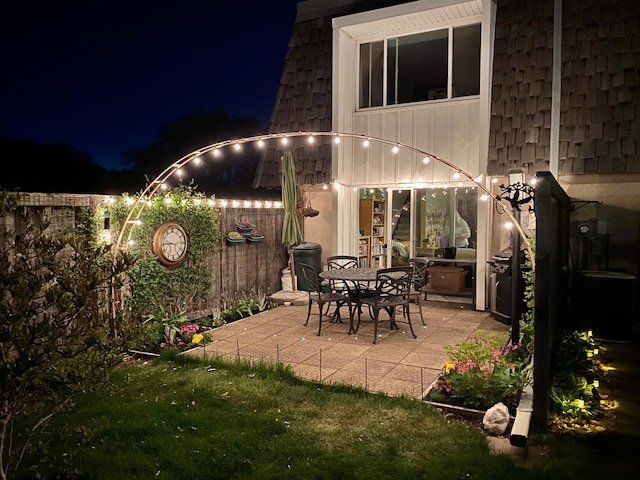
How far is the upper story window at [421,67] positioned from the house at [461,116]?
23 mm

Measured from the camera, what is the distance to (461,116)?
881 cm

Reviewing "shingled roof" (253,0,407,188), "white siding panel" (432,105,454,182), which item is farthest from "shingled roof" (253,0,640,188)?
"shingled roof" (253,0,407,188)

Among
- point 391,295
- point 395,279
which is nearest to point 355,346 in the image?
point 391,295

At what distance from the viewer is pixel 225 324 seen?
7.69 metres

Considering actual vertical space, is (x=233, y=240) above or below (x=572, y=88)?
below

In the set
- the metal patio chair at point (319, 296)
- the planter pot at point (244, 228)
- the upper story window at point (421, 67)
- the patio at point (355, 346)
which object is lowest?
the patio at point (355, 346)

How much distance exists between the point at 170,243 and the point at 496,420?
15.9 ft

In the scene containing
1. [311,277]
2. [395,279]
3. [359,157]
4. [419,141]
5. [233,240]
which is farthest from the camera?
[359,157]

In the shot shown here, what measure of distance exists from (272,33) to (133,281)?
38786 millimetres

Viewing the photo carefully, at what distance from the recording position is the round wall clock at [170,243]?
Result: 268 inches

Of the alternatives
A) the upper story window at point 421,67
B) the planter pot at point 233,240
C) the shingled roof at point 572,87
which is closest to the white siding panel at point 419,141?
the upper story window at point 421,67

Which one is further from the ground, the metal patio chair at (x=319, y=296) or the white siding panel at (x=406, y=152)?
the white siding panel at (x=406, y=152)

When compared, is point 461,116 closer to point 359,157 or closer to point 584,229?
point 359,157

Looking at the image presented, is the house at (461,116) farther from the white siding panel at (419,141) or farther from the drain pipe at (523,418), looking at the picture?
the drain pipe at (523,418)
